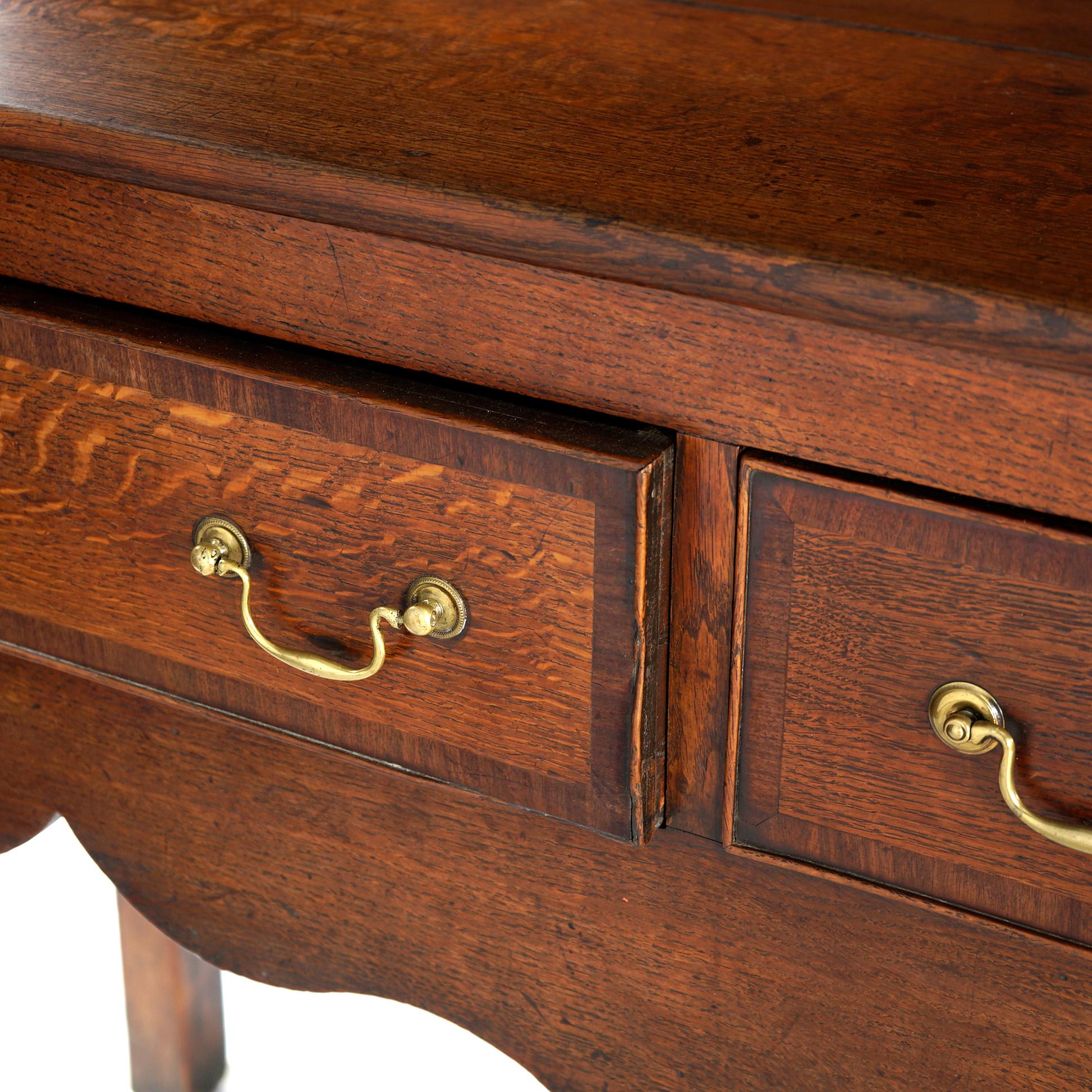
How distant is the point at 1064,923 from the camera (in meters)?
0.47

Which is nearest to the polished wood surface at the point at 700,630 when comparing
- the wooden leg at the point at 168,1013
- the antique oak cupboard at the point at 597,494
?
the antique oak cupboard at the point at 597,494

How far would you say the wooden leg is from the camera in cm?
98

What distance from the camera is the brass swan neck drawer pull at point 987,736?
44 cm

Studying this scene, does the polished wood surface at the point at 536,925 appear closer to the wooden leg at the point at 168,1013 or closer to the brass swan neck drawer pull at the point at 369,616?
the brass swan neck drawer pull at the point at 369,616

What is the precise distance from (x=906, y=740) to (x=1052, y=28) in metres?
0.32

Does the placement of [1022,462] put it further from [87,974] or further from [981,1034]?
[87,974]

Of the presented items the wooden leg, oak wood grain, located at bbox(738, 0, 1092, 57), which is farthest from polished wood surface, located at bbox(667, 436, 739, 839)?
the wooden leg

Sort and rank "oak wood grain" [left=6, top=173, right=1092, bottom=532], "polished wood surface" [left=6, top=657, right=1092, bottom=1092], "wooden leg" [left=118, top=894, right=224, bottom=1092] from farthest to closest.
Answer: "wooden leg" [left=118, top=894, right=224, bottom=1092] → "polished wood surface" [left=6, top=657, right=1092, bottom=1092] → "oak wood grain" [left=6, top=173, right=1092, bottom=532]

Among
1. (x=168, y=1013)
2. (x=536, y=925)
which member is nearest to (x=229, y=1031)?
(x=168, y=1013)

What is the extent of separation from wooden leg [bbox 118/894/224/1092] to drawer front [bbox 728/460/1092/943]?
591mm

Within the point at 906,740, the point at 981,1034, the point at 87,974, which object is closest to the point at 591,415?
the point at 906,740

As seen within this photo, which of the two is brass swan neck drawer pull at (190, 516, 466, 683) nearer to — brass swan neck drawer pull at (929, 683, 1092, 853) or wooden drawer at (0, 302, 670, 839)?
wooden drawer at (0, 302, 670, 839)

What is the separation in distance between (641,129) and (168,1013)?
73cm

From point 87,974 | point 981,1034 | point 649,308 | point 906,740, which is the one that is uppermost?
point 649,308
